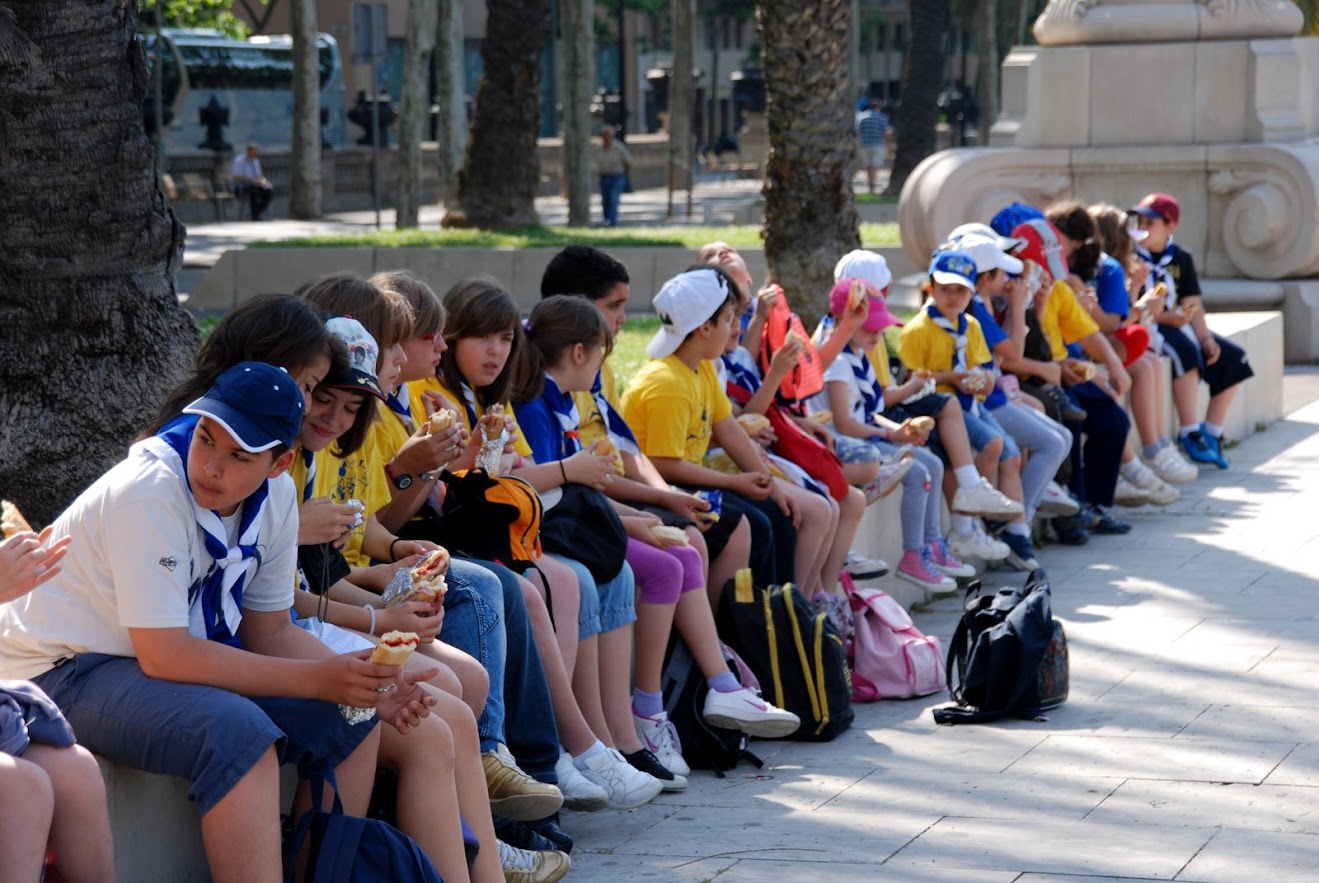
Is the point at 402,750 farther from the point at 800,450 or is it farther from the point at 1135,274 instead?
the point at 1135,274

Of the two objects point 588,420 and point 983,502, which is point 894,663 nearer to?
point 588,420

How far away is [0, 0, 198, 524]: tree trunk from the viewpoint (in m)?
6.00

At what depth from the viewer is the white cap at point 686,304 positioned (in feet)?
22.2

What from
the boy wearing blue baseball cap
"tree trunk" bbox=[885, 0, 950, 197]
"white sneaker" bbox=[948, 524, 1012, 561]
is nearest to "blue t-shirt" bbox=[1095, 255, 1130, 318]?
"white sneaker" bbox=[948, 524, 1012, 561]

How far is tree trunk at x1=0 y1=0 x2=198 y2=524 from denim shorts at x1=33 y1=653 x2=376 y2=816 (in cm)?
222

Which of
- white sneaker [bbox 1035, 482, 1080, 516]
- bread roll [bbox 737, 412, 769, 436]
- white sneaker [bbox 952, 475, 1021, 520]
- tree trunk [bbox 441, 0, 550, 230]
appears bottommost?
white sneaker [bbox 1035, 482, 1080, 516]

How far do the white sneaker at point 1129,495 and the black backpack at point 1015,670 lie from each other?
3812 millimetres

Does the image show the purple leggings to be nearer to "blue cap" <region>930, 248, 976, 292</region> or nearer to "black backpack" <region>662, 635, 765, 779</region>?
"black backpack" <region>662, 635, 765, 779</region>

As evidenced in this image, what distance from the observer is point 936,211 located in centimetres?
1565

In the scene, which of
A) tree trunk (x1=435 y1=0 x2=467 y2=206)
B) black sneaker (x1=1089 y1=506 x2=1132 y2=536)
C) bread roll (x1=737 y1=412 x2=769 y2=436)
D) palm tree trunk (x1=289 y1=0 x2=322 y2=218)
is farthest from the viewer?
palm tree trunk (x1=289 y1=0 x2=322 y2=218)

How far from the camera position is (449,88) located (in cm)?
3150

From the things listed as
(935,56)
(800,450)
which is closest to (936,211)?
(800,450)

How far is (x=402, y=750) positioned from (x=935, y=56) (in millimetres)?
26015

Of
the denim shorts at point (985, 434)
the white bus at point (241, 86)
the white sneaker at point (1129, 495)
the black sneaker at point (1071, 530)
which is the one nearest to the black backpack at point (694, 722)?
the denim shorts at point (985, 434)
